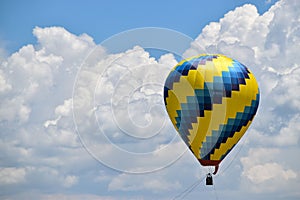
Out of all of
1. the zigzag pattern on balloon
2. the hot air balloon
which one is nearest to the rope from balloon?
the hot air balloon

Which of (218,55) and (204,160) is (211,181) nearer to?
(204,160)

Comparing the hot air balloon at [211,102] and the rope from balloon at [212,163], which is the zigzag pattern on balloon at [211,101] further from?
the rope from balloon at [212,163]

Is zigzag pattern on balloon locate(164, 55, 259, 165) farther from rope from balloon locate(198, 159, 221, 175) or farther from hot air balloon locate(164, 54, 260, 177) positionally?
rope from balloon locate(198, 159, 221, 175)

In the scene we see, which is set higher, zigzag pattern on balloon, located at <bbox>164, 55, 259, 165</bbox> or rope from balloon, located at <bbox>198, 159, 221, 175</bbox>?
zigzag pattern on balloon, located at <bbox>164, 55, 259, 165</bbox>

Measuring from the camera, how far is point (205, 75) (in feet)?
507

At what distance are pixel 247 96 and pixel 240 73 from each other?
130 inches

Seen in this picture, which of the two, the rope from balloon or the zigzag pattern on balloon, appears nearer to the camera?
the zigzag pattern on balloon

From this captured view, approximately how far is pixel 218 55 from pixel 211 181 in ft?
57.8

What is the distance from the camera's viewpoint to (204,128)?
508ft

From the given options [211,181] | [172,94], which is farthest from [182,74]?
[211,181]

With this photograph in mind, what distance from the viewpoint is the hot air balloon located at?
506 feet

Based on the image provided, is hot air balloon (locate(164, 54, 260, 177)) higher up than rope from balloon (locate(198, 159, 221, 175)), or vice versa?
hot air balloon (locate(164, 54, 260, 177))

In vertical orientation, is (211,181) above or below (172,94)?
below

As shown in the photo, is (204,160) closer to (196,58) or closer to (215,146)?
(215,146)
